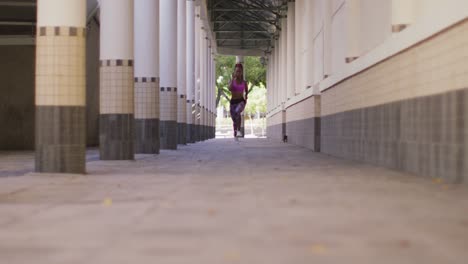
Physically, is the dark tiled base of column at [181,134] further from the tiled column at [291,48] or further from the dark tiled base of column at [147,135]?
the dark tiled base of column at [147,135]

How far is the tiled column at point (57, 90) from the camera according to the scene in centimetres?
898

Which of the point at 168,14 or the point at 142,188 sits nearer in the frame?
the point at 142,188

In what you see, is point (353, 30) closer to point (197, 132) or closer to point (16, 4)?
point (16, 4)

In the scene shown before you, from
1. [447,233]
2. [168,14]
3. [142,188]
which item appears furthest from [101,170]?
[168,14]

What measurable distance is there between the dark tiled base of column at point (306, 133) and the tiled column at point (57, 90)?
10.3 metres

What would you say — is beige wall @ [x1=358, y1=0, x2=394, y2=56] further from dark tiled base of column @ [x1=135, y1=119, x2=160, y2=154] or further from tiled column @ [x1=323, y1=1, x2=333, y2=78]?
dark tiled base of column @ [x1=135, y1=119, x2=160, y2=154]

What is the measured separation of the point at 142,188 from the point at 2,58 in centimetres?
1514

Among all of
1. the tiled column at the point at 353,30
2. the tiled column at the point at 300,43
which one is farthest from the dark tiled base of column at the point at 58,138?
the tiled column at the point at 300,43

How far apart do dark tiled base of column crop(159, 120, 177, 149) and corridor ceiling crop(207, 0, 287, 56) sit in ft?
61.4

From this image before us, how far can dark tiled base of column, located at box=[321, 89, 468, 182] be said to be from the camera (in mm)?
7184

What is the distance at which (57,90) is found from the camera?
8977 mm

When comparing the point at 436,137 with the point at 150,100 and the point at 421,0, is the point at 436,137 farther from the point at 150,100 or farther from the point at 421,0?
the point at 150,100

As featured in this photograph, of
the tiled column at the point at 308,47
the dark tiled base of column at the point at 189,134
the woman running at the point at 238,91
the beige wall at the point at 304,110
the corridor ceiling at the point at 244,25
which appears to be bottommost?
the dark tiled base of column at the point at 189,134

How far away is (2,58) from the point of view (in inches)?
815
